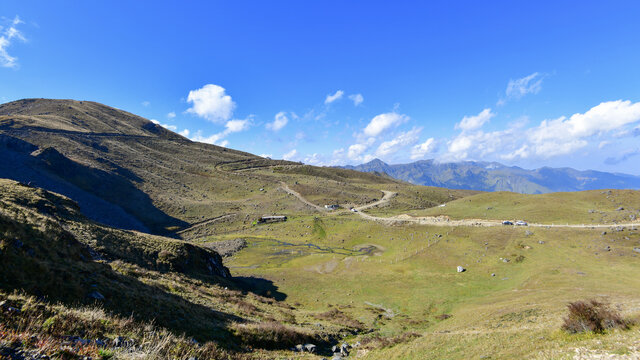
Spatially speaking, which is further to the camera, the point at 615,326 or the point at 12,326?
the point at 615,326

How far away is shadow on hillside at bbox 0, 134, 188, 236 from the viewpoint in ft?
323

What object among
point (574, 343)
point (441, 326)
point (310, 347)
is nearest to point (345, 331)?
point (310, 347)

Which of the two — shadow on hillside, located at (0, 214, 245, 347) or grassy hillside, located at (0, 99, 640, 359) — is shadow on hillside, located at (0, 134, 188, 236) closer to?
grassy hillside, located at (0, 99, 640, 359)

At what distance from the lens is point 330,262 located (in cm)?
6444

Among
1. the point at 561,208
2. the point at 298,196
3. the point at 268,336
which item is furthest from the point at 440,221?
the point at 298,196

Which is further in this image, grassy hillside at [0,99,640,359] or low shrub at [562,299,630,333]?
low shrub at [562,299,630,333]

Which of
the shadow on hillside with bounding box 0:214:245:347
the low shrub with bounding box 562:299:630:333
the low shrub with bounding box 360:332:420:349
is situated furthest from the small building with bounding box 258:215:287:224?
the low shrub with bounding box 562:299:630:333

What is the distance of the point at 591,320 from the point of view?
14.2 meters

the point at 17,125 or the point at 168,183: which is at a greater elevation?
the point at 17,125

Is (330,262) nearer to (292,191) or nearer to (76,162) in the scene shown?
(292,191)

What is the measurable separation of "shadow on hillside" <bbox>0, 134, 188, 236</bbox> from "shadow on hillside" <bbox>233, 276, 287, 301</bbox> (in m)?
63.8

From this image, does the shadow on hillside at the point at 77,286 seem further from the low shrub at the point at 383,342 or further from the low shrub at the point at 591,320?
the low shrub at the point at 591,320

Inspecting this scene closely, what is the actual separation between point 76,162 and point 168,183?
1570 inches

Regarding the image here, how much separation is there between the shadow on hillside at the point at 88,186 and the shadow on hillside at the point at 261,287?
6377cm
